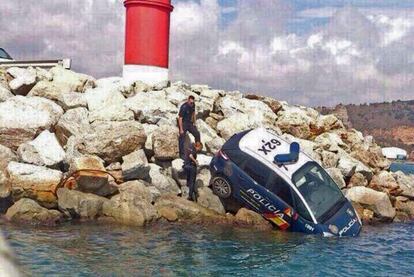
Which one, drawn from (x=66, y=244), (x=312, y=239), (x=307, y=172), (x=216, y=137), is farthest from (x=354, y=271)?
(x=216, y=137)

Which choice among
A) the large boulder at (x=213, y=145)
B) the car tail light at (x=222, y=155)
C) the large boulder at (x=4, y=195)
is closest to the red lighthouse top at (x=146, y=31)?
the large boulder at (x=213, y=145)

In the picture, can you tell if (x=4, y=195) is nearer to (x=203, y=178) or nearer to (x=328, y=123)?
(x=203, y=178)

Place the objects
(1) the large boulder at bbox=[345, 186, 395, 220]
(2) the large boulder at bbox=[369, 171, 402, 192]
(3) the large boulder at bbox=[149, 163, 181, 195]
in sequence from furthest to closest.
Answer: (2) the large boulder at bbox=[369, 171, 402, 192] → (1) the large boulder at bbox=[345, 186, 395, 220] → (3) the large boulder at bbox=[149, 163, 181, 195]

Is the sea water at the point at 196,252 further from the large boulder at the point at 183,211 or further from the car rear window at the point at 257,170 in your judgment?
the car rear window at the point at 257,170

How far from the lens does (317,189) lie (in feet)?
49.5

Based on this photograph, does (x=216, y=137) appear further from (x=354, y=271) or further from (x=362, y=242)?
(x=354, y=271)

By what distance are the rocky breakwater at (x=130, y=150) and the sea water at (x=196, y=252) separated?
0.88 m

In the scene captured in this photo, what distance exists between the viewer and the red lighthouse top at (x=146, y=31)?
22.0 metres

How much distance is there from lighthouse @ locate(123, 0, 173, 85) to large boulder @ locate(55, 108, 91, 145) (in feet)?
16.5

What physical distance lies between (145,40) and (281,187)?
10.5 meters

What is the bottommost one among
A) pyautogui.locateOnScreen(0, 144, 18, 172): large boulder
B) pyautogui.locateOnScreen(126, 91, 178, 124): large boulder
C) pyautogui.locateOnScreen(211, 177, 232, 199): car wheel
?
pyautogui.locateOnScreen(211, 177, 232, 199): car wheel

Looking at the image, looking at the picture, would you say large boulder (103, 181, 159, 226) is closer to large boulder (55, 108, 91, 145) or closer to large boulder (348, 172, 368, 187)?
large boulder (55, 108, 91, 145)

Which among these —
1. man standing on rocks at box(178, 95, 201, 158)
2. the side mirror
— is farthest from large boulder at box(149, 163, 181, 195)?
the side mirror

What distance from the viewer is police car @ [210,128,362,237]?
1434cm
